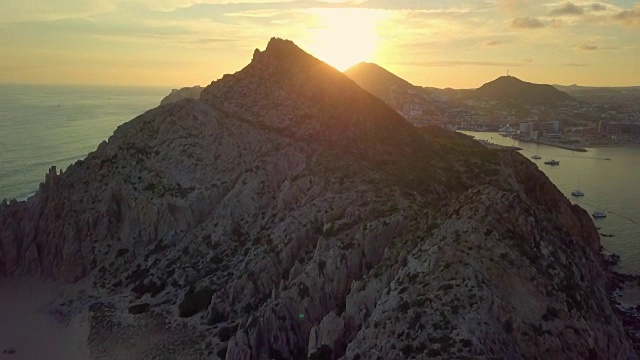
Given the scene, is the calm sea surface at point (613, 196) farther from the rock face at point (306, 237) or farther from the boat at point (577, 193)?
the rock face at point (306, 237)

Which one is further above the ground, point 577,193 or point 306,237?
point 306,237

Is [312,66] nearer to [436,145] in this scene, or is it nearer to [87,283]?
[436,145]

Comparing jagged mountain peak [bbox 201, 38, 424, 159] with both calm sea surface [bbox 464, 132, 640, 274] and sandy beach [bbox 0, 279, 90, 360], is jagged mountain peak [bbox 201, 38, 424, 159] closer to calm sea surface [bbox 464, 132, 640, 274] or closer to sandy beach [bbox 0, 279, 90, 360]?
sandy beach [bbox 0, 279, 90, 360]

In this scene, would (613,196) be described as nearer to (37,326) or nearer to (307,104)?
(307,104)

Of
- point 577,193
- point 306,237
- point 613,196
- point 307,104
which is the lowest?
point 613,196

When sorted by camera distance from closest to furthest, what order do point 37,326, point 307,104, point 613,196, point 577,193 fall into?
point 37,326
point 307,104
point 577,193
point 613,196

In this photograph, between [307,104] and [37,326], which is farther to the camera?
[307,104]

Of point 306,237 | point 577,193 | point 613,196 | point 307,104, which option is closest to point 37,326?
point 306,237
